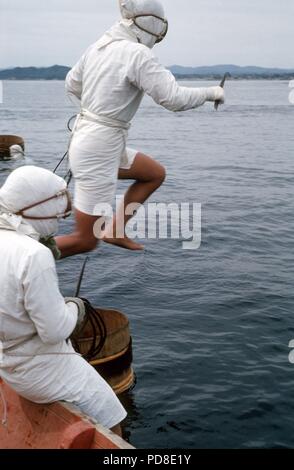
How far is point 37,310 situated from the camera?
413 centimetres

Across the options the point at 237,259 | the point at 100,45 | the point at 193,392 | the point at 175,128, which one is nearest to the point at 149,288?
the point at 237,259

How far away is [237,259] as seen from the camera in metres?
12.6

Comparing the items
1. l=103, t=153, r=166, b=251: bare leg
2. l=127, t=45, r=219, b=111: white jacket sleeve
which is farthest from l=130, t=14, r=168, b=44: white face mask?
l=103, t=153, r=166, b=251: bare leg

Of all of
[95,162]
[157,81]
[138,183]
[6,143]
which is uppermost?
[157,81]

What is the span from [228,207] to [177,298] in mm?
8216

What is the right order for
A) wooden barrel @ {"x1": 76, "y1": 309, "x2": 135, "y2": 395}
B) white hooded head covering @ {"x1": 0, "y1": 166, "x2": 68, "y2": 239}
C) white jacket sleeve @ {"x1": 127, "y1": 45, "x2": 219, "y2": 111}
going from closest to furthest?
white hooded head covering @ {"x1": 0, "y1": 166, "x2": 68, "y2": 239} → white jacket sleeve @ {"x1": 127, "y1": 45, "x2": 219, "y2": 111} → wooden barrel @ {"x1": 76, "y1": 309, "x2": 135, "y2": 395}

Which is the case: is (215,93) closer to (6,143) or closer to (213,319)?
(213,319)

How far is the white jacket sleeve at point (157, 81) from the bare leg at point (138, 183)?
1.16 metres

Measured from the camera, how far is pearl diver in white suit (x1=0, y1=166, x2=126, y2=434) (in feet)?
13.3

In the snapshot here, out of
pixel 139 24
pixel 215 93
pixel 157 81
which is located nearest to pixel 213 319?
pixel 215 93

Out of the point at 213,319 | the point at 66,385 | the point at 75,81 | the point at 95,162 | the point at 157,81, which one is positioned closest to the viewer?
the point at 66,385

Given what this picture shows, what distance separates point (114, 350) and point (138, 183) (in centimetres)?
193

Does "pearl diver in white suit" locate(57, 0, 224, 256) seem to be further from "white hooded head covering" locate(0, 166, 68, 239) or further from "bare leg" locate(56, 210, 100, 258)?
"white hooded head covering" locate(0, 166, 68, 239)

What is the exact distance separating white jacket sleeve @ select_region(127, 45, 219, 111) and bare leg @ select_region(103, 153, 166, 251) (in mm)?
1162
